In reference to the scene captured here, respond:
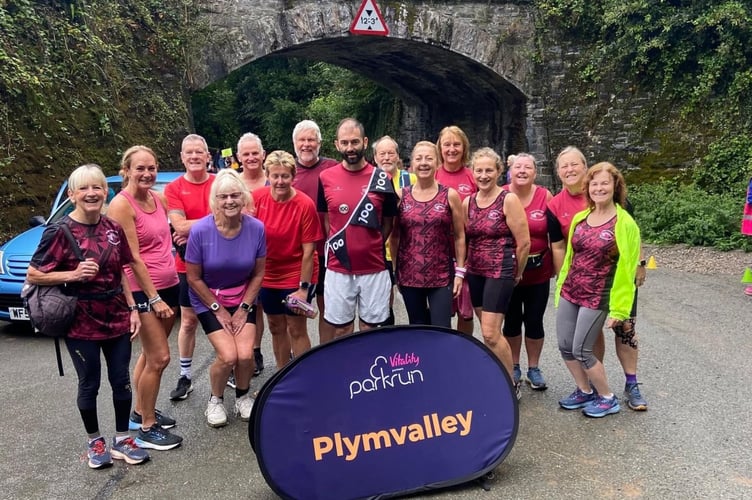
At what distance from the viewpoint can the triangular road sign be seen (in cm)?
1309

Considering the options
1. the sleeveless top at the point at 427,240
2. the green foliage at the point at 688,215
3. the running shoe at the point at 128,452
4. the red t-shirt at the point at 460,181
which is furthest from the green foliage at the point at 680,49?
the running shoe at the point at 128,452

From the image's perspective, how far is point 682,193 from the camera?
12.7m

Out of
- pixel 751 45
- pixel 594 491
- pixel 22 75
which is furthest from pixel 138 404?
pixel 751 45

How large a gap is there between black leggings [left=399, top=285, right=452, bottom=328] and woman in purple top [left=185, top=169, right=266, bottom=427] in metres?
1.03

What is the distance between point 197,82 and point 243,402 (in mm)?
9636

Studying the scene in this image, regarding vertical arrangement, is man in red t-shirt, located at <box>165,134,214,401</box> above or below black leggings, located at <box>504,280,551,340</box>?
above

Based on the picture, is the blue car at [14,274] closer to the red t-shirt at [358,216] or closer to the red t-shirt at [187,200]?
the red t-shirt at [187,200]

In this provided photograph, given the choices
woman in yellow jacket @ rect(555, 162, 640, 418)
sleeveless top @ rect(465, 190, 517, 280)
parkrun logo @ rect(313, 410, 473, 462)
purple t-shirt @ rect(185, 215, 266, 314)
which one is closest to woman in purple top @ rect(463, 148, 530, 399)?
sleeveless top @ rect(465, 190, 517, 280)

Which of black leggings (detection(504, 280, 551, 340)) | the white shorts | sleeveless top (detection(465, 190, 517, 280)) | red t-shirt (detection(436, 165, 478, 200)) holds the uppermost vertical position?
red t-shirt (detection(436, 165, 478, 200))

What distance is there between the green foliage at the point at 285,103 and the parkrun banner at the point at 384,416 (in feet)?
68.4

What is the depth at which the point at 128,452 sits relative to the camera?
383cm

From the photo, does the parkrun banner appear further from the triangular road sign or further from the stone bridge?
the triangular road sign

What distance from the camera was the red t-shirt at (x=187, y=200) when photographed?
15.2ft

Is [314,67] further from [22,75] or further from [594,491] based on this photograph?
[594,491]
